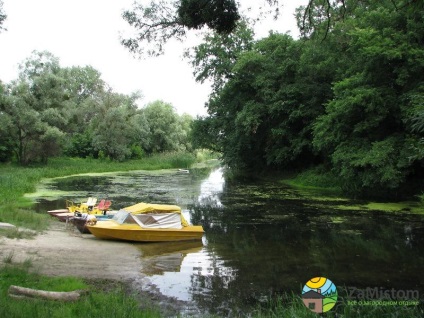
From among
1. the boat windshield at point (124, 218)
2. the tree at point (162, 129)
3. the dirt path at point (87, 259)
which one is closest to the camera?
the dirt path at point (87, 259)

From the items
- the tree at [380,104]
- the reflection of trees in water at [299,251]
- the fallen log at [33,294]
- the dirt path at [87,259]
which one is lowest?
the reflection of trees in water at [299,251]

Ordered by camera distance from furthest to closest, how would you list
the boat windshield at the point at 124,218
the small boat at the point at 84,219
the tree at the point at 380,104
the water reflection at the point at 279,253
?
the tree at the point at 380,104 → the small boat at the point at 84,219 → the boat windshield at the point at 124,218 → the water reflection at the point at 279,253

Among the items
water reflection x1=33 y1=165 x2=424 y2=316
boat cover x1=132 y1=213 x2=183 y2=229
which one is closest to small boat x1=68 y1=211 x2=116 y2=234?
boat cover x1=132 y1=213 x2=183 y2=229

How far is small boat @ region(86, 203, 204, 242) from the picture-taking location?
1492 cm

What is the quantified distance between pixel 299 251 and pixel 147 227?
5.58 metres

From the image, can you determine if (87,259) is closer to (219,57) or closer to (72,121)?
(219,57)

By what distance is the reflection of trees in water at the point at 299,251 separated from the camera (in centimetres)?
1014

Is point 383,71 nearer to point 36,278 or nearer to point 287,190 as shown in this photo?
point 287,190

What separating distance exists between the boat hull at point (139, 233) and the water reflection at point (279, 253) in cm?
56

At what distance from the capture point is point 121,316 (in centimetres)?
632

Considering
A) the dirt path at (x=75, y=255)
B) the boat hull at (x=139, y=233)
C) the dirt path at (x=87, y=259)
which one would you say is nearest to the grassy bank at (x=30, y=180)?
the dirt path at (x=75, y=255)

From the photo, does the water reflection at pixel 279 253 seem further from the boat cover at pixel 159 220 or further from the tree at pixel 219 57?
the tree at pixel 219 57

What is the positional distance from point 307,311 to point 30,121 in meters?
41.0

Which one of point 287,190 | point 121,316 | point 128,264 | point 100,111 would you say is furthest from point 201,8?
point 100,111
